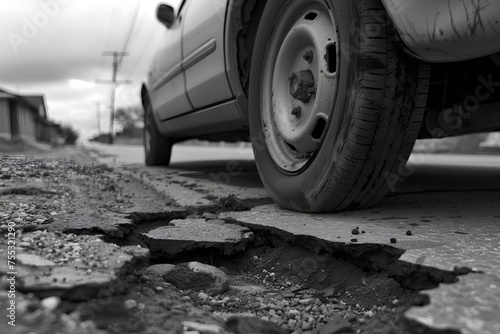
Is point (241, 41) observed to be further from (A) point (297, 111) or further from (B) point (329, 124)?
(B) point (329, 124)

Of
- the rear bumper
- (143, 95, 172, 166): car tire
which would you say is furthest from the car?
(143, 95, 172, 166): car tire

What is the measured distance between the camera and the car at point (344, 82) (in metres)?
1.55

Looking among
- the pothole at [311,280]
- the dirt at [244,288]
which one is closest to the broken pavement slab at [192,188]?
the dirt at [244,288]

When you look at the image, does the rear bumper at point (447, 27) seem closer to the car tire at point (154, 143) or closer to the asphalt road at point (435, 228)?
the asphalt road at point (435, 228)

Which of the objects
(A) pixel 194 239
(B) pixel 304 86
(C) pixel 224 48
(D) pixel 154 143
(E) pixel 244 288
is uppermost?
(C) pixel 224 48

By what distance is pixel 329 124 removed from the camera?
195 centimetres

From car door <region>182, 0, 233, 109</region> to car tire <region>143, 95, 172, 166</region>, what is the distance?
172 cm

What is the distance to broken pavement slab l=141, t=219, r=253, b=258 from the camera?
1858mm

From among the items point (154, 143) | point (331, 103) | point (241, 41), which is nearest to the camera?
point (331, 103)

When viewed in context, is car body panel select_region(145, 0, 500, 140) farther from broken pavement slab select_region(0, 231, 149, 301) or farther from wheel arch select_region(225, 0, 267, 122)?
broken pavement slab select_region(0, 231, 149, 301)

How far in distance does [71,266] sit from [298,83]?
1.37 m

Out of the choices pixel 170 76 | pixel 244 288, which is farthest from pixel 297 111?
pixel 170 76

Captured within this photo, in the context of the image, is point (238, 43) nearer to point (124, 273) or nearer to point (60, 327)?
point (124, 273)

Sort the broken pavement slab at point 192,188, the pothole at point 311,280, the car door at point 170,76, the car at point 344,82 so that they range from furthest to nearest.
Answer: the car door at point 170,76 → the broken pavement slab at point 192,188 → the car at point 344,82 → the pothole at point 311,280
